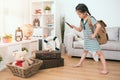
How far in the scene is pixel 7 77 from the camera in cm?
245

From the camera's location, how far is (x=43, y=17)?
446 cm

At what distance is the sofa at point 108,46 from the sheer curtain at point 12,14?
1.28 metres

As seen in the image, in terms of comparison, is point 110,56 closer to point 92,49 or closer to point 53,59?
point 92,49

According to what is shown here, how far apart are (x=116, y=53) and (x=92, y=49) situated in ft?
2.83

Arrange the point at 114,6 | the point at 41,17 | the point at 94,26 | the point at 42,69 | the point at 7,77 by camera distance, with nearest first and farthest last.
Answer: the point at 7,77
the point at 94,26
the point at 42,69
the point at 114,6
the point at 41,17

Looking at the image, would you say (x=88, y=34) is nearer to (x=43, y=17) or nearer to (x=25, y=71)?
(x=25, y=71)

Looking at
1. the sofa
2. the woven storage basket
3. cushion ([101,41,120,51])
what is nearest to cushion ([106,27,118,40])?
the sofa

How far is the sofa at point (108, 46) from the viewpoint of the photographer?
339 cm

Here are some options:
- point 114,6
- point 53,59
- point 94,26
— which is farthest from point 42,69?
point 114,6

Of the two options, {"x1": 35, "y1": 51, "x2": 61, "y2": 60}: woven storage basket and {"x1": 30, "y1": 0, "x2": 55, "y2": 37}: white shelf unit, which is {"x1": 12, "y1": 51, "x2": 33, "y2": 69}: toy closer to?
{"x1": 35, "y1": 51, "x2": 61, "y2": 60}: woven storage basket

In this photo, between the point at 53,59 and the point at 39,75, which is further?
the point at 53,59

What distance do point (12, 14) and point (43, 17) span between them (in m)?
0.86

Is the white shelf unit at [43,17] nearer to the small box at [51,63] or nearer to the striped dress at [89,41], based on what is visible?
the small box at [51,63]

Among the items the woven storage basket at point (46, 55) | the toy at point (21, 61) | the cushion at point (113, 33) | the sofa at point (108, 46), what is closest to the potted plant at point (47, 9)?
the sofa at point (108, 46)
